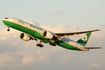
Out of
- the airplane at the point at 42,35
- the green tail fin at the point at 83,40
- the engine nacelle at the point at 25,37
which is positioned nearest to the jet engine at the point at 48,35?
the airplane at the point at 42,35

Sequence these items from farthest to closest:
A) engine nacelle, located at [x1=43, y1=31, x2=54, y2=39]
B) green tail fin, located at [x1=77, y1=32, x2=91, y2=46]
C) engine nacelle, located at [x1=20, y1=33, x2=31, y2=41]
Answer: green tail fin, located at [x1=77, y1=32, x2=91, y2=46] → engine nacelle, located at [x1=20, y1=33, x2=31, y2=41] → engine nacelle, located at [x1=43, y1=31, x2=54, y2=39]

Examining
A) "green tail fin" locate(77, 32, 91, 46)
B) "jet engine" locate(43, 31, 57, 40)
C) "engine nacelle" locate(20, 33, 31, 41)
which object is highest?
"jet engine" locate(43, 31, 57, 40)

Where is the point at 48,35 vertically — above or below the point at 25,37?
above

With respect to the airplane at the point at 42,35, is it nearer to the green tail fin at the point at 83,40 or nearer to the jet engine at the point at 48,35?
the jet engine at the point at 48,35

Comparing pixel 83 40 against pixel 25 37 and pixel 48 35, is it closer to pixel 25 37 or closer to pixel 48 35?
pixel 48 35

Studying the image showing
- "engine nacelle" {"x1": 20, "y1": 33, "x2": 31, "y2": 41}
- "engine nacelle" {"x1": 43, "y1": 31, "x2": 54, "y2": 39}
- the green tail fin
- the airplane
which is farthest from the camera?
the green tail fin

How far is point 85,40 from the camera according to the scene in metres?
64.9

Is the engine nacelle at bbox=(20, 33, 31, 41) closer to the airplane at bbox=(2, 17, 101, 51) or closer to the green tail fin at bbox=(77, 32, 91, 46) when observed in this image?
the airplane at bbox=(2, 17, 101, 51)

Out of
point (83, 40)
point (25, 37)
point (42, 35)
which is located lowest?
point (83, 40)

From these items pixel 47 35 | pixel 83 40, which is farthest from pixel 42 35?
pixel 83 40

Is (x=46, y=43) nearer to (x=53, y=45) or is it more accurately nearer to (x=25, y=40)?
(x=53, y=45)

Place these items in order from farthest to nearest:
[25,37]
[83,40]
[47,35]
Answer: [83,40] < [25,37] < [47,35]

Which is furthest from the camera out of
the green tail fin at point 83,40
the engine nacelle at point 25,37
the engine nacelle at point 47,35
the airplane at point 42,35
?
the green tail fin at point 83,40

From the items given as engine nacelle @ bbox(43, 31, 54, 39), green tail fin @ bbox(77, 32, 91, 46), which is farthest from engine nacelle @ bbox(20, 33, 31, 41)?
green tail fin @ bbox(77, 32, 91, 46)
